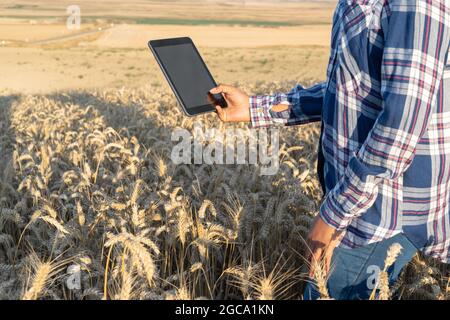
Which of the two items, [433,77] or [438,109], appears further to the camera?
[438,109]

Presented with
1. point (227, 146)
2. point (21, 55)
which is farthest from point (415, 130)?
point (21, 55)

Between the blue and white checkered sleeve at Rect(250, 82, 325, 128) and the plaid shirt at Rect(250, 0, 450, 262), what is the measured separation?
0.31m

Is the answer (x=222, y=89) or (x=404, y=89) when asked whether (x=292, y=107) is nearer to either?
(x=222, y=89)

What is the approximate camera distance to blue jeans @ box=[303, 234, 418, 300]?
206 cm

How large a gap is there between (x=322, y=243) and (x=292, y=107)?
30.3 inches

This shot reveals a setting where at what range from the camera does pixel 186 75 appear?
2.63 metres

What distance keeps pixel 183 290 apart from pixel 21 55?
127 feet

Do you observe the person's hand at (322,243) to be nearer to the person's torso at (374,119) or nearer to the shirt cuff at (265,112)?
the person's torso at (374,119)

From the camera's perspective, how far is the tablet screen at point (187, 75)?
2.58 m

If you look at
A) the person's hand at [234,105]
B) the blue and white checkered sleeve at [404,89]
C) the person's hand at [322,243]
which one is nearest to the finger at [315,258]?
the person's hand at [322,243]

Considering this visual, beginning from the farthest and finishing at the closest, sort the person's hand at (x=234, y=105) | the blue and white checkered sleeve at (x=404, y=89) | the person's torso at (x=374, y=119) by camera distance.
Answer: the person's hand at (x=234, y=105) → the person's torso at (x=374, y=119) → the blue and white checkered sleeve at (x=404, y=89)

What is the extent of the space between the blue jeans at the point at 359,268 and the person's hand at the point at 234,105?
0.89m
